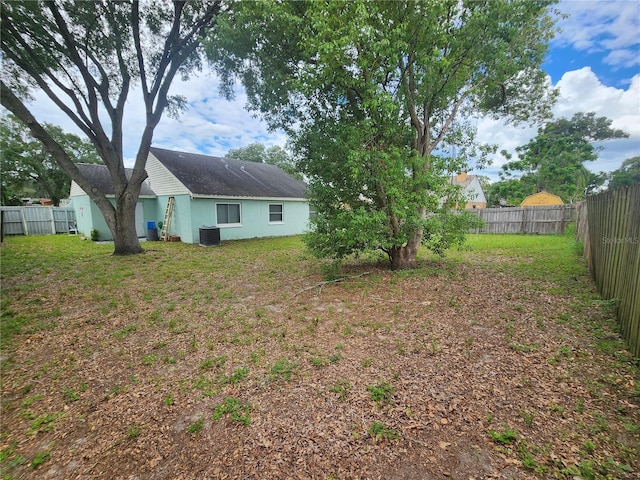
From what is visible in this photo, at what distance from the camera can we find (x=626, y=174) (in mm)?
27266

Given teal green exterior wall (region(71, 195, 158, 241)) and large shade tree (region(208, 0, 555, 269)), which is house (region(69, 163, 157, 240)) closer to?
teal green exterior wall (region(71, 195, 158, 241))

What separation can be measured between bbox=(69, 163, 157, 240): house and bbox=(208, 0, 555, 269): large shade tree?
10414 millimetres

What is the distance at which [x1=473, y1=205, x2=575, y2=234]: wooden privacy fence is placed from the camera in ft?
45.5

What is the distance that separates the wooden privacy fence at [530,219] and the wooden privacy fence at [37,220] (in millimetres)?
24568

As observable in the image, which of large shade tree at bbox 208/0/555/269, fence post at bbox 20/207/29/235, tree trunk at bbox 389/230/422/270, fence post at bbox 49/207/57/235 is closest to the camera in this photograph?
large shade tree at bbox 208/0/555/269

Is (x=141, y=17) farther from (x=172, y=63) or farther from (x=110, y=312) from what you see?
(x=110, y=312)

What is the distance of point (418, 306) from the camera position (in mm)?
4730

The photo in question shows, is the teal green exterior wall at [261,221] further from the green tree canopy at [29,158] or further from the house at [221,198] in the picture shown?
the green tree canopy at [29,158]

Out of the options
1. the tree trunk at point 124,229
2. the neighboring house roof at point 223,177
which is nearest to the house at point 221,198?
the neighboring house roof at point 223,177

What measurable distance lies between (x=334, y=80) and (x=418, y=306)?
176 inches

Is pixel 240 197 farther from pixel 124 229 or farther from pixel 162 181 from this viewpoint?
pixel 124 229

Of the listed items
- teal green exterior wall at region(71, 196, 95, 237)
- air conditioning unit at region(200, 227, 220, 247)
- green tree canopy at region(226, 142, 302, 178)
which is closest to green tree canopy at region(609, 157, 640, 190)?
air conditioning unit at region(200, 227, 220, 247)

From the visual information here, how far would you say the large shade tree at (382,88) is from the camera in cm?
497

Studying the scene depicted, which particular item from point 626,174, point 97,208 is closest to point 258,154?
point 97,208
